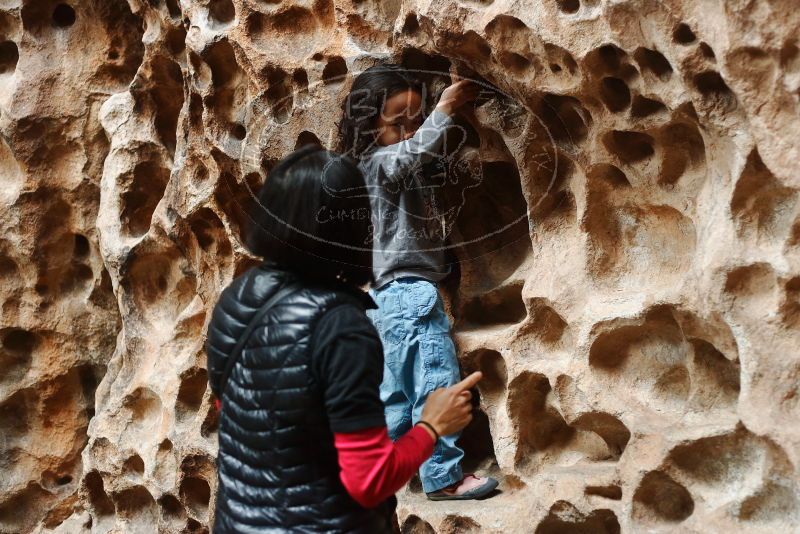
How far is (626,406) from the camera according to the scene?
2105 mm

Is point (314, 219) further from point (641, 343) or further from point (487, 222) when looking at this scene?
point (487, 222)

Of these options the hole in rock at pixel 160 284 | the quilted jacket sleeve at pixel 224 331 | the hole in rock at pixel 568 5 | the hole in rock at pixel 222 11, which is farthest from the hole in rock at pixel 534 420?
the hole in rock at pixel 222 11

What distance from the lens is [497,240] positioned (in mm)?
2627

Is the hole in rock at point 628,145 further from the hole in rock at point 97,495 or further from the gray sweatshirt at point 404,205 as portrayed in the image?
the hole in rock at point 97,495

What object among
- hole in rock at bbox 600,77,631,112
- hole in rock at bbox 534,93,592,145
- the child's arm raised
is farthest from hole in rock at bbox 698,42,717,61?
the child's arm raised

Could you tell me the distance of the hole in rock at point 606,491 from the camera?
6.91 ft

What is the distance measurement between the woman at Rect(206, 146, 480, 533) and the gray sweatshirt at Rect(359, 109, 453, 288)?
73cm

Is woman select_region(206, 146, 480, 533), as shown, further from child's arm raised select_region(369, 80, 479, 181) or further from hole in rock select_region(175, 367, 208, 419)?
hole in rock select_region(175, 367, 208, 419)

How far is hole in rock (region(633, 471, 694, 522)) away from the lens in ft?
6.57

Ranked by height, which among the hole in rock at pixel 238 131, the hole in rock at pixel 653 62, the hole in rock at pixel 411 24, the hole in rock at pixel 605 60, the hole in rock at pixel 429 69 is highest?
the hole in rock at pixel 411 24

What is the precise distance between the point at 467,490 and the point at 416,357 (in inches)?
12.7

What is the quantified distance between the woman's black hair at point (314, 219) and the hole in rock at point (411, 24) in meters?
0.90

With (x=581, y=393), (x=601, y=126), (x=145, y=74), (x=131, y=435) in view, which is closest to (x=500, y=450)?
(x=581, y=393)

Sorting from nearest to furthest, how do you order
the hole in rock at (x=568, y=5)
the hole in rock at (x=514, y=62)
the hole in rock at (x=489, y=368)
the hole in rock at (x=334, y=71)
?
the hole in rock at (x=568, y=5)
the hole in rock at (x=514, y=62)
the hole in rock at (x=489, y=368)
the hole in rock at (x=334, y=71)
